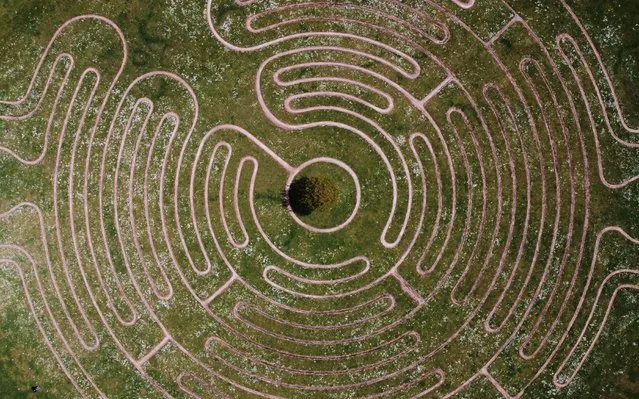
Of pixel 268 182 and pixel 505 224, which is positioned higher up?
pixel 505 224

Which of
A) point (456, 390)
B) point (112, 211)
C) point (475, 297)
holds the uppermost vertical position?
point (475, 297)

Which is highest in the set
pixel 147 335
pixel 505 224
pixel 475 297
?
pixel 505 224

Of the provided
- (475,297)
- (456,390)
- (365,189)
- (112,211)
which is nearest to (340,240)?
(365,189)

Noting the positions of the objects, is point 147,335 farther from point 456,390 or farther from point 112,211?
point 456,390

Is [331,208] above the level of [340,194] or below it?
below

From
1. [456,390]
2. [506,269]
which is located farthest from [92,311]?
[506,269]

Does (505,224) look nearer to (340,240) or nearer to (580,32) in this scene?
(340,240)
